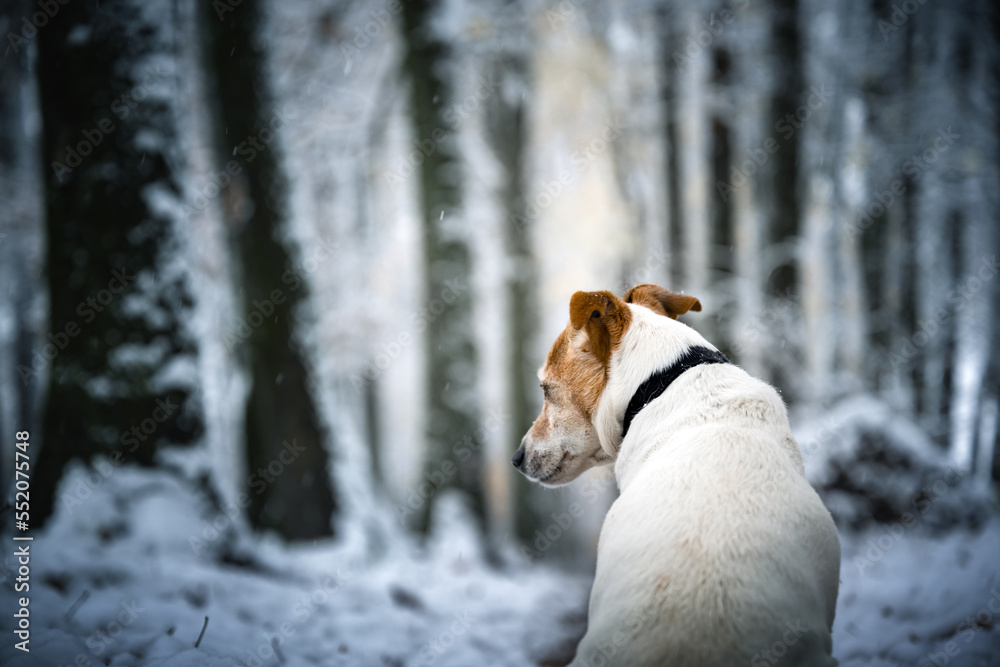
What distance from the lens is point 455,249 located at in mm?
7844

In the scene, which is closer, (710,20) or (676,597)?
(676,597)

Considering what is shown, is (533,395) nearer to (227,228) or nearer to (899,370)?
(227,228)

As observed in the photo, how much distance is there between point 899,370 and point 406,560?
909cm

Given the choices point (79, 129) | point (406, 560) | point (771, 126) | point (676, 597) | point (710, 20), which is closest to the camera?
point (676, 597)

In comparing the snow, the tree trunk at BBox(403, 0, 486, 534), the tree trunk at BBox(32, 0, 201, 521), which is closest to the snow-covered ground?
the snow

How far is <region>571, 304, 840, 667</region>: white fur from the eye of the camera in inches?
61.7

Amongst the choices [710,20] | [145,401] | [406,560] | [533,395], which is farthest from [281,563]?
[710,20]

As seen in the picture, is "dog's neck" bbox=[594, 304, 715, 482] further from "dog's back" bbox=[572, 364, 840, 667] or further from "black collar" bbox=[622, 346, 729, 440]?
"dog's back" bbox=[572, 364, 840, 667]

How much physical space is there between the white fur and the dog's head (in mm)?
194

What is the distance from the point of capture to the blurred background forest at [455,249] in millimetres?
4586

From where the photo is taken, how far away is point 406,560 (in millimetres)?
5488

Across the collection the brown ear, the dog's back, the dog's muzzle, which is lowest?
the dog's muzzle

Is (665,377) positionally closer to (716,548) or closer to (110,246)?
(716,548)

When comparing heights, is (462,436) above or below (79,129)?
below
